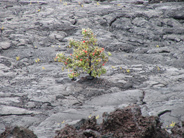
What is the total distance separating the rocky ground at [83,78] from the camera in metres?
6.63

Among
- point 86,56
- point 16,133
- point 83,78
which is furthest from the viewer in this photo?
Answer: point 83,78

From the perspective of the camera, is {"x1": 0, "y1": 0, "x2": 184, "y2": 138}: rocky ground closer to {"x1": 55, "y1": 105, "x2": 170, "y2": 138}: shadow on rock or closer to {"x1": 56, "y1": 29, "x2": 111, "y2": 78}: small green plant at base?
{"x1": 56, "y1": 29, "x2": 111, "y2": 78}: small green plant at base

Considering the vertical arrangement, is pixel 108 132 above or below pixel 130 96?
above

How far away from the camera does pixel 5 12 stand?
17578 millimetres

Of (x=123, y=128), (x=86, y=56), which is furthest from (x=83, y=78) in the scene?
(x=123, y=128)

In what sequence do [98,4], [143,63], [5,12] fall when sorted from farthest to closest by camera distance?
1. [98,4]
2. [5,12]
3. [143,63]

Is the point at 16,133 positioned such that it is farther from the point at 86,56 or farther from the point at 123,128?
the point at 86,56

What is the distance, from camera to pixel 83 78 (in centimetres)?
947

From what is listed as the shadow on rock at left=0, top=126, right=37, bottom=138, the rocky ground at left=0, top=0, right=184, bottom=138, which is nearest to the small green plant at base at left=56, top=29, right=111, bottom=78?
the rocky ground at left=0, top=0, right=184, bottom=138

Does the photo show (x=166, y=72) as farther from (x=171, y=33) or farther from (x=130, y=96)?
(x=171, y=33)

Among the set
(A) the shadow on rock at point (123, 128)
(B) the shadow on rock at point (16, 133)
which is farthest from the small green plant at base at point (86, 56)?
(B) the shadow on rock at point (16, 133)

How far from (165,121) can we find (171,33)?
11358 mm

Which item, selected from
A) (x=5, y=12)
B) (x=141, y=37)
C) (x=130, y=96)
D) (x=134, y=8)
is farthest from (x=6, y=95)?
(x=134, y=8)

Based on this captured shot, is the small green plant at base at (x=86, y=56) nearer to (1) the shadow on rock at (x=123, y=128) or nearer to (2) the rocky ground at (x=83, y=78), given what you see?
(2) the rocky ground at (x=83, y=78)
